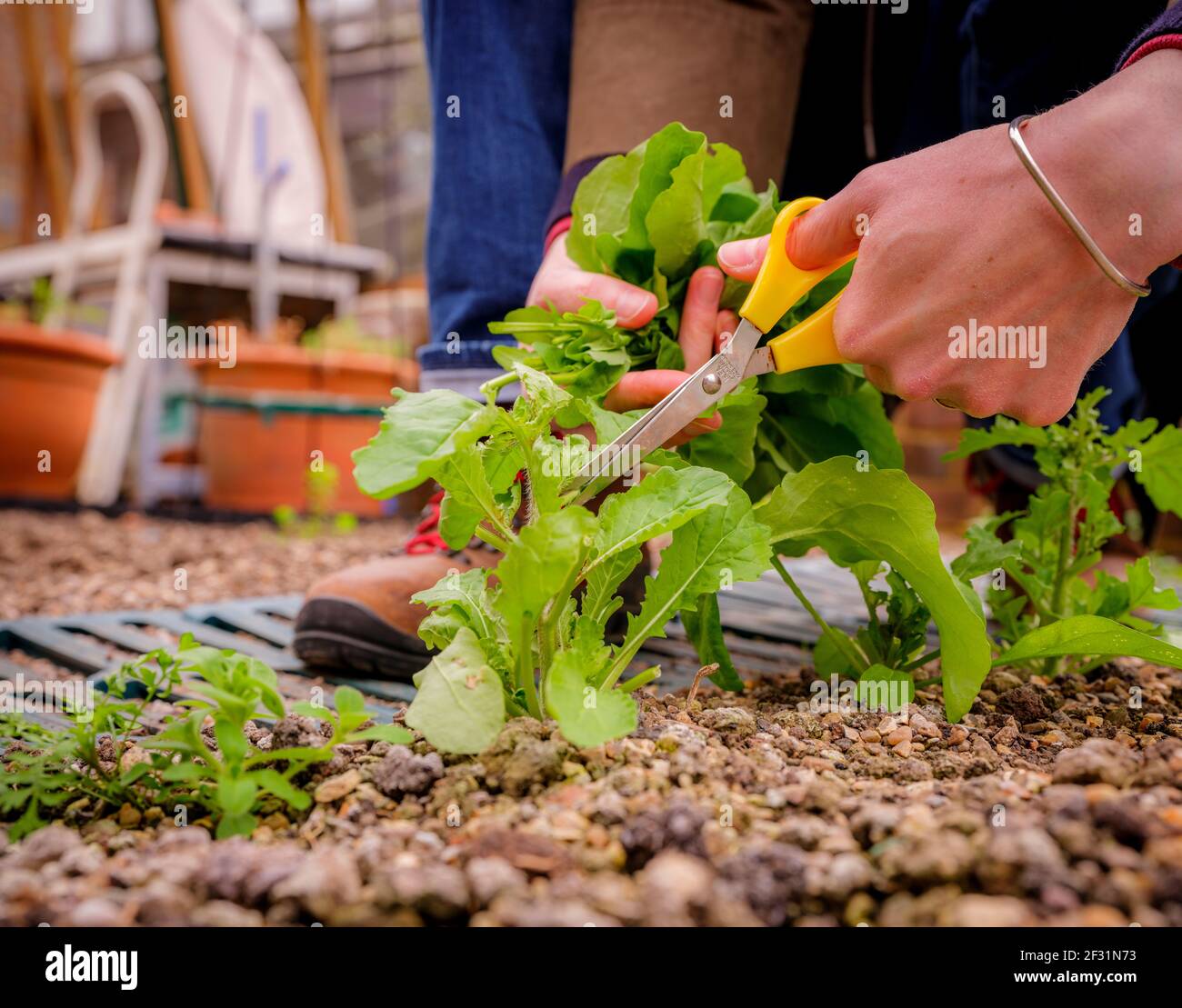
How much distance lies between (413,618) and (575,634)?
53 cm

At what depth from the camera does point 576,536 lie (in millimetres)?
624

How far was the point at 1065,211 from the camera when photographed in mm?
694

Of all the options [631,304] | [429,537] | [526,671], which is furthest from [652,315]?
[429,537]

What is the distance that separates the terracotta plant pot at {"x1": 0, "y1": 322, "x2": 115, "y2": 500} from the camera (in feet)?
10.4

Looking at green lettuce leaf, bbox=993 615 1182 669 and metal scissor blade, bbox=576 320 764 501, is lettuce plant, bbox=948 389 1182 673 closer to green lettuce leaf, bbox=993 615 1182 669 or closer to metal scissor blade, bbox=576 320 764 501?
green lettuce leaf, bbox=993 615 1182 669

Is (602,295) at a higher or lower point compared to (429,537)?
higher

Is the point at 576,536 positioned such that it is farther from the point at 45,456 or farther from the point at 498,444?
the point at 45,456

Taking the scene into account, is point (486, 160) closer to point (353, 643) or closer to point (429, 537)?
point (429, 537)

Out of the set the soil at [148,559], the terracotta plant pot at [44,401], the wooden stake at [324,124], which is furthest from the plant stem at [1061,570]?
the wooden stake at [324,124]

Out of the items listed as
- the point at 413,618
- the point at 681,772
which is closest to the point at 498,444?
the point at 681,772

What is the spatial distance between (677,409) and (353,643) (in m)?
0.63

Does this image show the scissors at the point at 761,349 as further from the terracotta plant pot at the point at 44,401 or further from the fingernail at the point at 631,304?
the terracotta plant pot at the point at 44,401

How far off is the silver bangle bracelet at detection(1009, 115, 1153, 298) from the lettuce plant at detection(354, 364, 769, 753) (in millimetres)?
331
